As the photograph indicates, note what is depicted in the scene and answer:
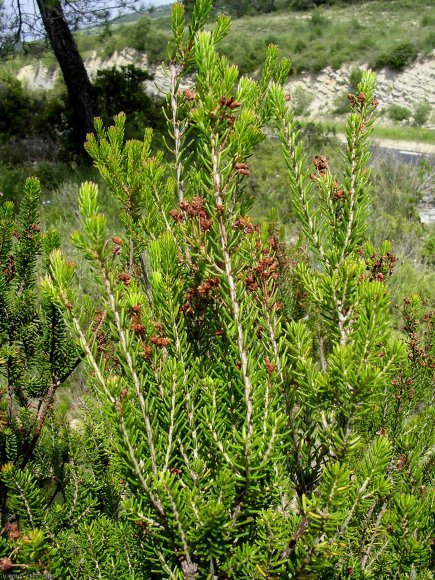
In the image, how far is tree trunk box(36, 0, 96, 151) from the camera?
9.40 metres

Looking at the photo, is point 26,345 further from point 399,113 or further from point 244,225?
point 399,113

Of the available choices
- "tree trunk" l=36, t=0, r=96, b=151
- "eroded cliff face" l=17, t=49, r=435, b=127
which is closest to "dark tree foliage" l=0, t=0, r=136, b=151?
"tree trunk" l=36, t=0, r=96, b=151

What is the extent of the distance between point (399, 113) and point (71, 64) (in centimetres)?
1935

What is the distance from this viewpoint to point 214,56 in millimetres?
1143

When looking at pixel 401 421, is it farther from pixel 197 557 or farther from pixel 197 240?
pixel 197 240

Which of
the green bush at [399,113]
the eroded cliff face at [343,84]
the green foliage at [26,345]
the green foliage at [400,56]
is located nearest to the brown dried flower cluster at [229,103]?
the green foliage at [26,345]

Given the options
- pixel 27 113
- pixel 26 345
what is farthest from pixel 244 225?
pixel 27 113

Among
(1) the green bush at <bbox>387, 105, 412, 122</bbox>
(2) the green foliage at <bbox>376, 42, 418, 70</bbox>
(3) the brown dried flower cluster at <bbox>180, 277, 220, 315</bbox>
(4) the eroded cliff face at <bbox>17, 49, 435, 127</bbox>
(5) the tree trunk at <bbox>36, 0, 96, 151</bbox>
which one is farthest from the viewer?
(2) the green foliage at <bbox>376, 42, 418, 70</bbox>

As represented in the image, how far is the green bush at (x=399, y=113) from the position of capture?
2481cm

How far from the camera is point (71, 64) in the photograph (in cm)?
1005

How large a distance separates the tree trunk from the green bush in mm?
18633

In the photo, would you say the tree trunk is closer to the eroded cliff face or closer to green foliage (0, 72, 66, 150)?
green foliage (0, 72, 66, 150)

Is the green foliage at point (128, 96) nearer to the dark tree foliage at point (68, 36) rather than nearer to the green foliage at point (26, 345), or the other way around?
the dark tree foliage at point (68, 36)

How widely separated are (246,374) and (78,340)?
14.6 inches
